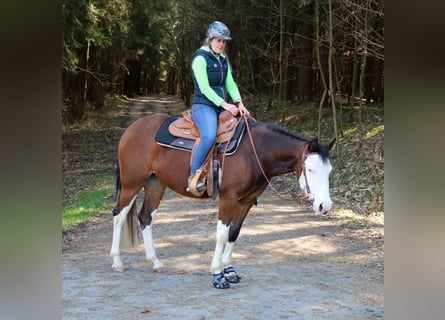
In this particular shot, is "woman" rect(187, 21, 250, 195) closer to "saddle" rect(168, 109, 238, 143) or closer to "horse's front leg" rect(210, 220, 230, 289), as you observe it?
"saddle" rect(168, 109, 238, 143)

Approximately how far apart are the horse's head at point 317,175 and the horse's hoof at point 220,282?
3.94 ft

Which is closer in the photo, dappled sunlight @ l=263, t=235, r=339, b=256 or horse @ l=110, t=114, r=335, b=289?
horse @ l=110, t=114, r=335, b=289

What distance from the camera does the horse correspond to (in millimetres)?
4312

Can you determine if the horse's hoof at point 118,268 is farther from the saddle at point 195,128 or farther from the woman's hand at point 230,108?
the woman's hand at point 230,108

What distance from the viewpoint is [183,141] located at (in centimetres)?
491

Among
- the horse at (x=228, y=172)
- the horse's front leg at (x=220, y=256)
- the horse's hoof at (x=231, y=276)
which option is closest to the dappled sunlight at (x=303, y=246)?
the horse at (x=228, y=172)

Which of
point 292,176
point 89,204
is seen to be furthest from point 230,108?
point 292,176

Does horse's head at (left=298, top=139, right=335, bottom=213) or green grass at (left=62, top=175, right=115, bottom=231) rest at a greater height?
horse's head at (left=298, top=139, right=335, bottom=213)

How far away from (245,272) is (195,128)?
5.55 feet

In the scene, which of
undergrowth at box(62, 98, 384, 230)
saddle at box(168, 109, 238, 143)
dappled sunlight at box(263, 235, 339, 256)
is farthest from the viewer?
undergrowth at box(62, 98, 384, 230)

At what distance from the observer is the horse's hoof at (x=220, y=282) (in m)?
4.69

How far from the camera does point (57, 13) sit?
1042 millimetres

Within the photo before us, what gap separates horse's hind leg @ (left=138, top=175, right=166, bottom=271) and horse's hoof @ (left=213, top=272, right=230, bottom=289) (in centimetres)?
83

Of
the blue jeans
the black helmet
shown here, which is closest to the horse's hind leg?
the blue jeans
